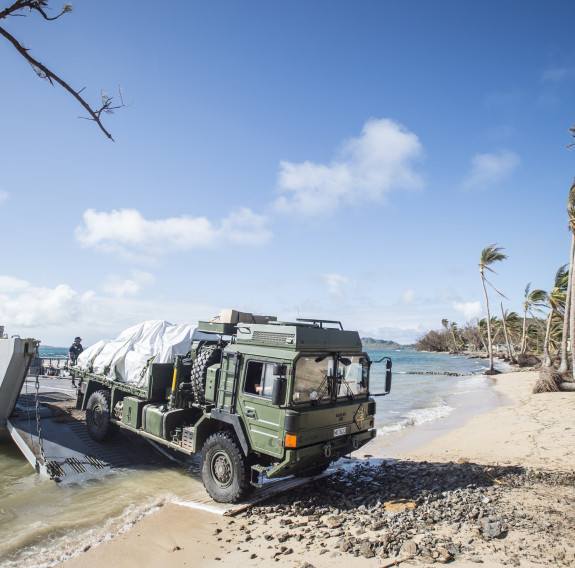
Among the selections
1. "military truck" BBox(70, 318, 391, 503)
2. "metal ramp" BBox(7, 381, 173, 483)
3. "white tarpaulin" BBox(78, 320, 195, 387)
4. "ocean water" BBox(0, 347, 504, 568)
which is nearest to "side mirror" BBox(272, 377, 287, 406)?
"military truck" BBox(70, 318, 391, 503)

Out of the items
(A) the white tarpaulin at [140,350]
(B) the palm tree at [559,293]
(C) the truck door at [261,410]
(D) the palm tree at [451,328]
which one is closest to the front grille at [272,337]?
(C) the truck door at [261,410]

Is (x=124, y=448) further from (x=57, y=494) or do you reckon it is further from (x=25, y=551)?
(x=25, y=551)

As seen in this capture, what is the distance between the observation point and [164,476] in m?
8.48

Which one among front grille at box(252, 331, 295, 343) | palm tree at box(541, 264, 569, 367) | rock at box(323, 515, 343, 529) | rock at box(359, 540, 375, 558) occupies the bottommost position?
rock at box(323, 515, 343, 529)

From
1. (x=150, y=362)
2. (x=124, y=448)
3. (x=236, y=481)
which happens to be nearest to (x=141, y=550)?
(x=236, y=481)

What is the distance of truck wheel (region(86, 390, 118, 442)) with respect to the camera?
9828mm

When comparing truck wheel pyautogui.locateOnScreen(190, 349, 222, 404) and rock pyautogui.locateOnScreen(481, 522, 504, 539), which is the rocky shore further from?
truck wheel pyautogui.locateOnScreen(190, 349, 222, 404)

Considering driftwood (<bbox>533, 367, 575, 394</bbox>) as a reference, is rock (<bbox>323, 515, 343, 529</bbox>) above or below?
below

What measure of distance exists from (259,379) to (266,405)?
481mm

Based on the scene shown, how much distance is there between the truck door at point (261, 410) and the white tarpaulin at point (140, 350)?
8.79 feet

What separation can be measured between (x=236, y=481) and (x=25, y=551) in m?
3.05

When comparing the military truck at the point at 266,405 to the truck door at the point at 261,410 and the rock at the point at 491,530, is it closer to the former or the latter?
the truck door at the point at 261,410

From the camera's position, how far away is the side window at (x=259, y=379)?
657 centimetres

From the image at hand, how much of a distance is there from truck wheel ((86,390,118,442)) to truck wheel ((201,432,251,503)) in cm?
391
